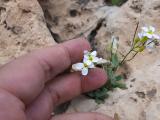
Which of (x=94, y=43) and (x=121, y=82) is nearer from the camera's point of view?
(x=121, y=82)

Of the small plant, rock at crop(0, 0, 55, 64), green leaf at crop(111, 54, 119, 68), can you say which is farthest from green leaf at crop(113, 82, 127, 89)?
rock at crop(0, 0, 55, 64)

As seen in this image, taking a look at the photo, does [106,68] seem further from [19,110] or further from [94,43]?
[19,110]

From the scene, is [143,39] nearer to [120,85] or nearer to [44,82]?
[120,85]

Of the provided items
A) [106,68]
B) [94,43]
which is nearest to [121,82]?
[106,68]

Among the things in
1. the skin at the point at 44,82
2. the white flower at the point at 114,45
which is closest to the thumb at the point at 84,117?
the skin at the point at 44,82

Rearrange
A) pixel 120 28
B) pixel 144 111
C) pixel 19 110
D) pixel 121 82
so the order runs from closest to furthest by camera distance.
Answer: pixel 19 110 → pixel 144 111 → pixel 121 82 → pixel 120 28

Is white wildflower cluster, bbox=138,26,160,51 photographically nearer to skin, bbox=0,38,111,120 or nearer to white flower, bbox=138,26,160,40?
white flower, bbox=138,26,160,40
